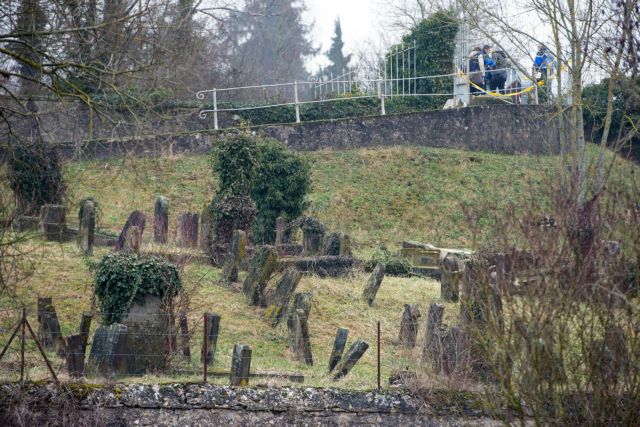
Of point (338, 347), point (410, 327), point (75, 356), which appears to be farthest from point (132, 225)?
point (75, 356)

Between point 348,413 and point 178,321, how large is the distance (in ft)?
10.7

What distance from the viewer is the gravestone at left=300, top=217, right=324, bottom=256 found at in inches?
771

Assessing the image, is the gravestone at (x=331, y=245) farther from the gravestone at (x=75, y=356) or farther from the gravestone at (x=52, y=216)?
the gravestone at (x=75, y=356)

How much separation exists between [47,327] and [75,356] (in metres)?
1.47

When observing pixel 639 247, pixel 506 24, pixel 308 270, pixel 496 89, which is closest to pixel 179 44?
pixel 308 270

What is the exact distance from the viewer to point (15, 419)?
1003 centimetres

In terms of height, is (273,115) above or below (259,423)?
above

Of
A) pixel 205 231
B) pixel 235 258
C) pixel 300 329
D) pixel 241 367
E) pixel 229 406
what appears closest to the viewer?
pixel 229 406

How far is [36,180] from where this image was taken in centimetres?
1864

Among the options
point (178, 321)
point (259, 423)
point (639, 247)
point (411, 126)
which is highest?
point (411, 126)

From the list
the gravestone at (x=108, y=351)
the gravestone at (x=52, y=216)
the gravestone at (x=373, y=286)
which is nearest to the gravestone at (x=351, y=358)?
the gravestone at (x=108, y=351)

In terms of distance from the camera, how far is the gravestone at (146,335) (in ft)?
37.6

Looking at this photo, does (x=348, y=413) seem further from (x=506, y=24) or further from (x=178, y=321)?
(x=506, y=24)

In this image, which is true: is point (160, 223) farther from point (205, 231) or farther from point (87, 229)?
point (87, 229)
